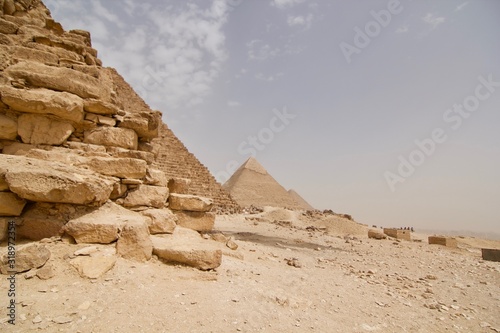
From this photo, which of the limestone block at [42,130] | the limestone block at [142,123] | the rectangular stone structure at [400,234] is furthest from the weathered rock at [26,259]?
the rectangular stone structure at [400,234]

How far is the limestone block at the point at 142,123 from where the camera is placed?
147 inches

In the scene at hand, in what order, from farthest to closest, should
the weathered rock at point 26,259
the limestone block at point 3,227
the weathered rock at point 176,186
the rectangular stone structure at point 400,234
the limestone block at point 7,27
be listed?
1. the rectangular stone structure at point 400,234
2. the weathered rock at point 176,186
3. the limestone block at point 7,27
4. the limestone block at point 3,227
5. the weathered rock at point 26,259

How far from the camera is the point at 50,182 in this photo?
2482 millimetres

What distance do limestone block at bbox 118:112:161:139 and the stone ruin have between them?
1 centimetres

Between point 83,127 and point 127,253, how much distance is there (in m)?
1.85

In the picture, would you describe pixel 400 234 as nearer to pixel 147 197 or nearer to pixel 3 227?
pixel 147 197

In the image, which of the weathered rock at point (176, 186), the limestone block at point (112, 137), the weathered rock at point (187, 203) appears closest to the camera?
the limestone block at point (112, 137)

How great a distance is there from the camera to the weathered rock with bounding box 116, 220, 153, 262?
103 inches

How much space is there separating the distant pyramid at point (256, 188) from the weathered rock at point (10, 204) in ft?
117

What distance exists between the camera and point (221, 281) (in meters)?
2.68

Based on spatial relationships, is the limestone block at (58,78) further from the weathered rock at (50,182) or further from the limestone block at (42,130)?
the weathered rock at (50,182)

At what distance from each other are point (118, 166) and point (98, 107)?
34.1 inches

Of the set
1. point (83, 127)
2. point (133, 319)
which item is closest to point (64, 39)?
point (83, 127)

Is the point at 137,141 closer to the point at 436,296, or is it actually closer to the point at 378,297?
the point at 378,297
